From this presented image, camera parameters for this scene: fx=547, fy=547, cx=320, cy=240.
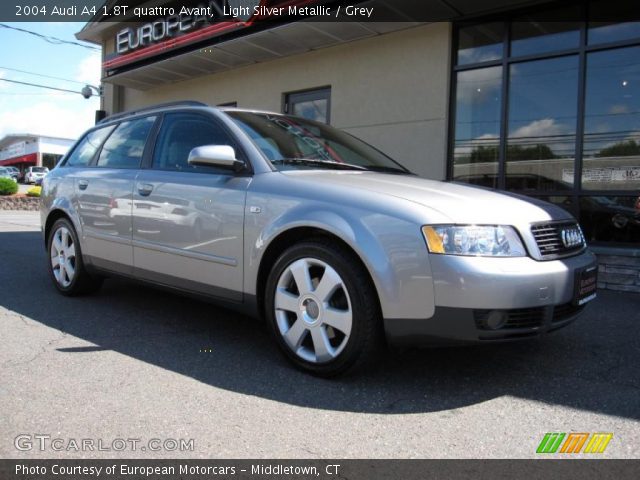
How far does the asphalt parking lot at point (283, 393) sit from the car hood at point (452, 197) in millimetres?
918

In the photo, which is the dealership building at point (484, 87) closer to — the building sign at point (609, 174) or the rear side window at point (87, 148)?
the building sign at point (609, 174)

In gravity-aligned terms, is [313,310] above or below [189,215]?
below

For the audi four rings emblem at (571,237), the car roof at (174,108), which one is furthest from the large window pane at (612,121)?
the car roof at (174,108)

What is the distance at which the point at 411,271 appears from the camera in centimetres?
263

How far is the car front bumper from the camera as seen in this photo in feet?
8.37

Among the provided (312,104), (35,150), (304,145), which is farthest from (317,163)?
(35,150)

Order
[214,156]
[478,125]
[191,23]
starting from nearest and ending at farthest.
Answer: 1. [214,156]
2. [478,125]
3. [191,23]

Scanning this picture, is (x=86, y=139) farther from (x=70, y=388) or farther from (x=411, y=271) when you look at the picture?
(x=411, y=271)

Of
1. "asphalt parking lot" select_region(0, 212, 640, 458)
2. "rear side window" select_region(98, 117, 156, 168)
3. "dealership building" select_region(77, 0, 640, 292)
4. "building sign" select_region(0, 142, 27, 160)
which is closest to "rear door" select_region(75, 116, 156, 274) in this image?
"rear side window" select_region(98, 117, 156, 168)

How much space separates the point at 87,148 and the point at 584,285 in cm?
429

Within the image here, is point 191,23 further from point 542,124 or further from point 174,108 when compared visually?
point 174,108
